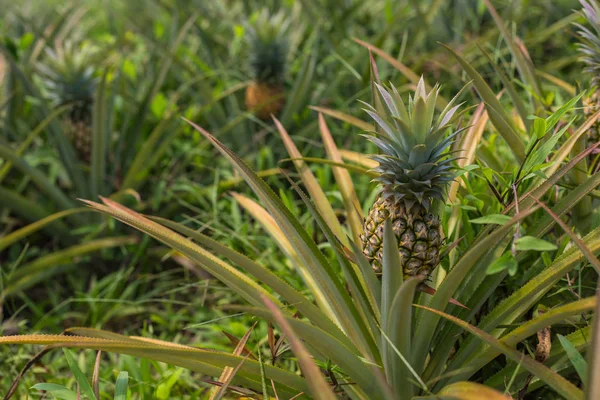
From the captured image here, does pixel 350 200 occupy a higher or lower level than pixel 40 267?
higher

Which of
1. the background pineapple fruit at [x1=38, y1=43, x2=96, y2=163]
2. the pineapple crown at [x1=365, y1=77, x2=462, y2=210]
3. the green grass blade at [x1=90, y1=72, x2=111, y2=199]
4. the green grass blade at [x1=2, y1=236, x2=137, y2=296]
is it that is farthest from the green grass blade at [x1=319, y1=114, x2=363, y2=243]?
the background pineapple fruit at [x1=38, y1=43, x2=96, y2=163]

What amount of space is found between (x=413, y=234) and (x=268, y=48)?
1725mm

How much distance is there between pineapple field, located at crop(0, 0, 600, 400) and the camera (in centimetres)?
115

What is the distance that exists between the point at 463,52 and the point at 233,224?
1377mm

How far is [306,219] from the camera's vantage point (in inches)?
85.9

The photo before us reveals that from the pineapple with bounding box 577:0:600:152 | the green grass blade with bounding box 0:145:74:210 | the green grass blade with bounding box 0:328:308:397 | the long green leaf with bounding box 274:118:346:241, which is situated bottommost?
the green grass blade with bounding box 0:145:74:210

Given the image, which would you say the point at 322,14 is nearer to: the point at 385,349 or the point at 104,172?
the point at 104,172

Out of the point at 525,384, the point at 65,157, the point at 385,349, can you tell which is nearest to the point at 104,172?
the point at 65,157

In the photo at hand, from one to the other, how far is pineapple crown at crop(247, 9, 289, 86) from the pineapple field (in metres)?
0.01

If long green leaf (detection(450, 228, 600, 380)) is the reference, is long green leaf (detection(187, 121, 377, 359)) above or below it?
below

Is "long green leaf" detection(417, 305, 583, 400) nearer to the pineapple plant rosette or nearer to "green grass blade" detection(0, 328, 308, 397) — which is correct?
the pineapple plant rosette

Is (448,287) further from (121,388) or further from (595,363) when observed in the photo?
(121,388)

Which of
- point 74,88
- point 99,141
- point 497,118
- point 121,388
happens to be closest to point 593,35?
point 497,118

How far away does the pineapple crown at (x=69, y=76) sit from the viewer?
2492 mm
